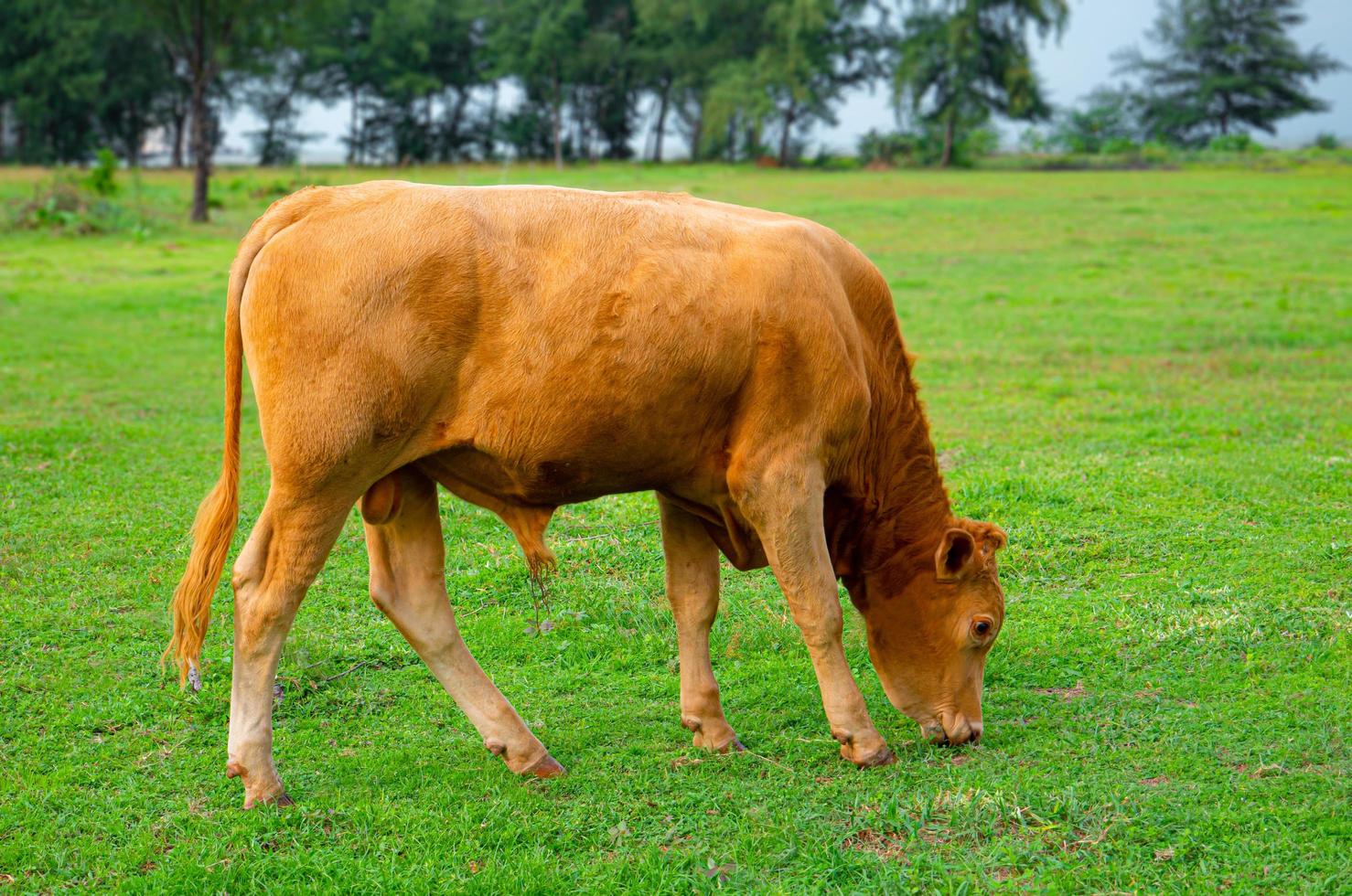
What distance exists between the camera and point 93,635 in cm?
592

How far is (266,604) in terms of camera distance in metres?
4.36

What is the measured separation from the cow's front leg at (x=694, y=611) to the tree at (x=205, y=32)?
1000 inches

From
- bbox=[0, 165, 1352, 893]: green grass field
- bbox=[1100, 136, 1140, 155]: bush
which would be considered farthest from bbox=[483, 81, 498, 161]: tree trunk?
bbox=[0, 165, 1352, 893]: green grass field

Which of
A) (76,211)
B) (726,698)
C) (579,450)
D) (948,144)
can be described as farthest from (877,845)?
(948,144)

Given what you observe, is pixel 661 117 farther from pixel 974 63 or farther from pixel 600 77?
pixel 974 63

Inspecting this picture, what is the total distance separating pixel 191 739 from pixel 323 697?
58cm

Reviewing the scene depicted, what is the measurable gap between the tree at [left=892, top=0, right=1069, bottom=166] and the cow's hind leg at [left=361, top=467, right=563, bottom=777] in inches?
2073

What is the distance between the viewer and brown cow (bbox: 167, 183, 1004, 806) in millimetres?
4230

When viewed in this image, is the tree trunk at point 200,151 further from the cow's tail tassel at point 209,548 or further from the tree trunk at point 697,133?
the tree trunk at point 697,133

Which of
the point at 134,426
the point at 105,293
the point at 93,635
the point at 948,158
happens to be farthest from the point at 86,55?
the point at 93,635

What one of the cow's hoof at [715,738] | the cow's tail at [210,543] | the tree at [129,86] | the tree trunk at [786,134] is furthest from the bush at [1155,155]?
the cow's tail at [210,543]

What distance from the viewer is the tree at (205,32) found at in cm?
2727

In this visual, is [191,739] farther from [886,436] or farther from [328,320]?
[886,436]

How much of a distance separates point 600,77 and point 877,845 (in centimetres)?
6056
